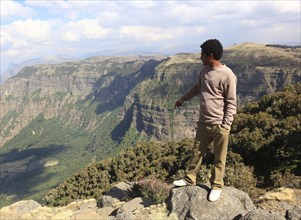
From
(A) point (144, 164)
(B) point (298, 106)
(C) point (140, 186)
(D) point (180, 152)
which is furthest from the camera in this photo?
(A) point (144, 164)

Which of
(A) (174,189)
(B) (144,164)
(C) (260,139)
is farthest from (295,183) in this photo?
(B) (144,164)

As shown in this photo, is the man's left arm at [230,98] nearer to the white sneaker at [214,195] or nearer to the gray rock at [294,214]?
the white sneaker at [214,195]

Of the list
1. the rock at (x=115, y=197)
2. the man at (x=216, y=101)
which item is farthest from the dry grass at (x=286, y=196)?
the rock at (x=115, y=197)

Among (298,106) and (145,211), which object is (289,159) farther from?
(145,211)

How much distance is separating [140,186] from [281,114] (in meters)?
21.9

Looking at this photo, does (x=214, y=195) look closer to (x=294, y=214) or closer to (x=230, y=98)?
(x=294, y=214)

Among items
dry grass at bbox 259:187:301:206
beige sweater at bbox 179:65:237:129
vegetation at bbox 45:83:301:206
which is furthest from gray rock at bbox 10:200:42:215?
beige sweater at bbox 179:65:237:129

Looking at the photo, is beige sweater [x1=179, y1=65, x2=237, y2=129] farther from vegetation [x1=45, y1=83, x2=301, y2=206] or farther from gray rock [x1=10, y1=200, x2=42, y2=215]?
gray rock [x1=10, y1=200, x2=42, y2=215]

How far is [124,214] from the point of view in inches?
533

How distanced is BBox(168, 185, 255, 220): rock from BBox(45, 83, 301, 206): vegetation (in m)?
2.71

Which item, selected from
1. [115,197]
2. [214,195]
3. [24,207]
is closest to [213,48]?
[214,195]

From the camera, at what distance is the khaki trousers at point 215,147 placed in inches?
428

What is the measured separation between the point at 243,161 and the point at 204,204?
16.5m

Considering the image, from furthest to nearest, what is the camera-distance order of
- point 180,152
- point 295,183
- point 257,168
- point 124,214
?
point 180,152 < point 257,168 < point 295,183 < point 124,214
